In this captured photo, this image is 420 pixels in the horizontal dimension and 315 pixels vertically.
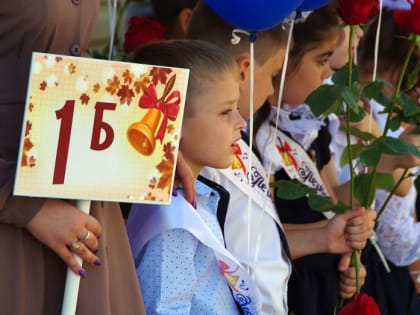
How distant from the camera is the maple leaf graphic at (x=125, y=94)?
1.69 m

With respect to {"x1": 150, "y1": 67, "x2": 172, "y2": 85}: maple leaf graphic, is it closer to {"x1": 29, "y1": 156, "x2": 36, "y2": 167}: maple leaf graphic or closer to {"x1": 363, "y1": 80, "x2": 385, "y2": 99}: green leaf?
{"x1": 29, "y1": 156, "x2": 36, "y2": 167}: maple leaf graphic

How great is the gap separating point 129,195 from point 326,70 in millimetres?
1416

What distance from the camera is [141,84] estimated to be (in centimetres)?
171

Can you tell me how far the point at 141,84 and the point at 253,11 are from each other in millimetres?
642

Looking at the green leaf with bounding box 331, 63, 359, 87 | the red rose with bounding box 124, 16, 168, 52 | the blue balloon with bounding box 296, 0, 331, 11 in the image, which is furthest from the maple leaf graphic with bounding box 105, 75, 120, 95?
the red rose with bounding box 124, 16, 168, 52

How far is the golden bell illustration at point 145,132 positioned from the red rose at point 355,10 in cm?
84

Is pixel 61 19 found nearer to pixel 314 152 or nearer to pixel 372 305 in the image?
pixel 372 305

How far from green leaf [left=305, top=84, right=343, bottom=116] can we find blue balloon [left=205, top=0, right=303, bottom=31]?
0.70ft

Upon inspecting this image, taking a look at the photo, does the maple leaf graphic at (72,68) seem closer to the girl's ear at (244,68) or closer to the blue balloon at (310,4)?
the girl's ear at (244,68)

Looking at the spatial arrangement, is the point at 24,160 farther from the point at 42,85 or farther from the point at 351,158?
the point at 351,158

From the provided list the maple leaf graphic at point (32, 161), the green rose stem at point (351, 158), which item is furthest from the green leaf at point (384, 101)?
the maple leaf graphic at point (32, 161)

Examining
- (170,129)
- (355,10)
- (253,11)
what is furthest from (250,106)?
(170,129)

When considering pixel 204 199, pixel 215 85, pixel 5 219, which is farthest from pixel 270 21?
pixel 5 219

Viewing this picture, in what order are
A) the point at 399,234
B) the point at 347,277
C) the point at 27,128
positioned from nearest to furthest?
the point at 27,128, the point at 347,277, the point at 399,234
